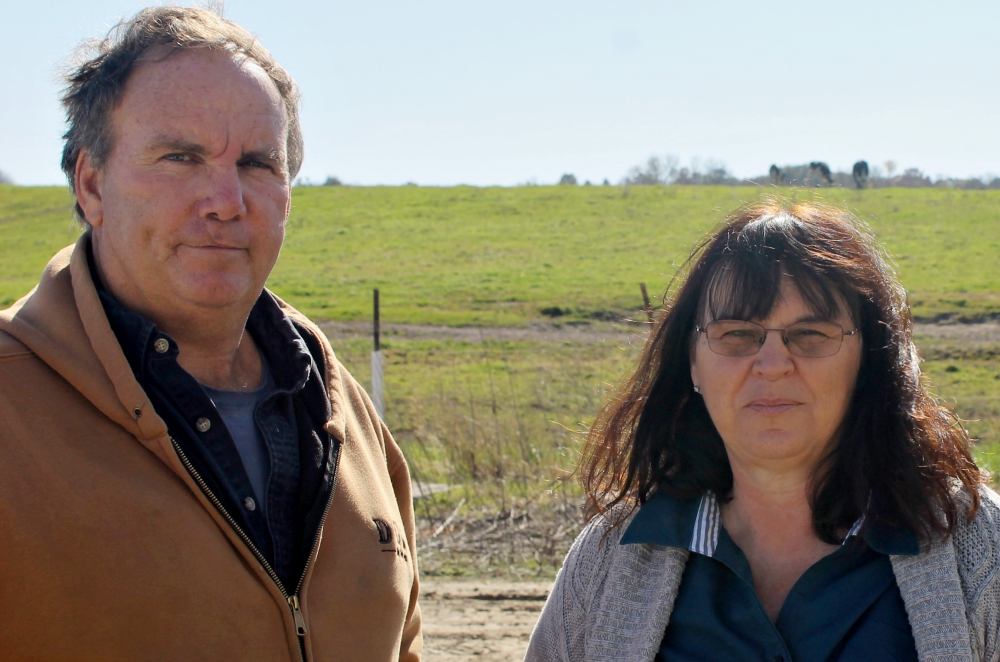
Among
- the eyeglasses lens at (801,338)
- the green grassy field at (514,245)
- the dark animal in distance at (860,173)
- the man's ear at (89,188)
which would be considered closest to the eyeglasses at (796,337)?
the eyeglasses lens at (801,338)

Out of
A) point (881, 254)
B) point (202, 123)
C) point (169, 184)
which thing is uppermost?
point (202, 123)

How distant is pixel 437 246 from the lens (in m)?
36.3

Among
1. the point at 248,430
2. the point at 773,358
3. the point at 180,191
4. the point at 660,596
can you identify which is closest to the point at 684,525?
the point at 660,596

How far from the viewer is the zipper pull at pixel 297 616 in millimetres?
2248

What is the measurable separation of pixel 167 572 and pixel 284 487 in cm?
40

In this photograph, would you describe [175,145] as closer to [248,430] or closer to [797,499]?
[248,430]

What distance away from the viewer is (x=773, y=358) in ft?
8.20

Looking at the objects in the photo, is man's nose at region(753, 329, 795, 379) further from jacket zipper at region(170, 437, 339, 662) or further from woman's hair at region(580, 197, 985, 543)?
jacket zipper at region(170, 437, 339, 662)

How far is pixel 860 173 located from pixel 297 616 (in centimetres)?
4879

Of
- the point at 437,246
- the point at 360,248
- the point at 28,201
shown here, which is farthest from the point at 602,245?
the point at 28,201

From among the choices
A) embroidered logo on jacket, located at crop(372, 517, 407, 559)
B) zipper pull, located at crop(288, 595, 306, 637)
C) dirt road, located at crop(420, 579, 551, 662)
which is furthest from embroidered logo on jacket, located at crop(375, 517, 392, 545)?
dirt road, located at crop(420, 579, 551, 662)

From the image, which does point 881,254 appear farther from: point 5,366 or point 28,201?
point 28,201

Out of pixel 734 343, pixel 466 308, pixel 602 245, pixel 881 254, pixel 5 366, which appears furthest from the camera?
pixel 602 245

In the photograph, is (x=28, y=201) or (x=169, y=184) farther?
(x=28, y=201)
